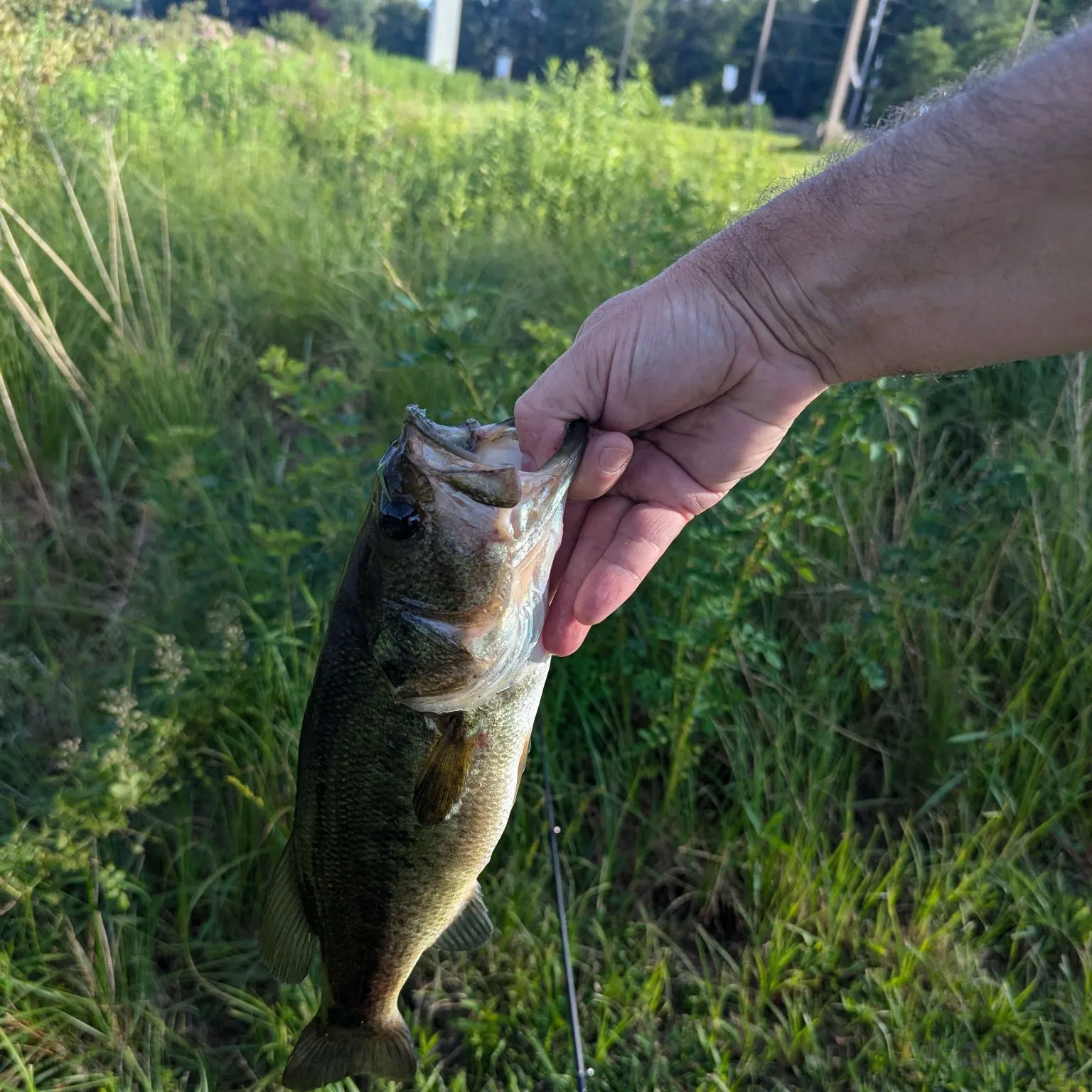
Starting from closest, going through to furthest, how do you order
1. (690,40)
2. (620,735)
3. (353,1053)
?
(353,1053), (620,735), (690,40)

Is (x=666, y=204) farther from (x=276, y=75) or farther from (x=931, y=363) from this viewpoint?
(x=276, y=75)

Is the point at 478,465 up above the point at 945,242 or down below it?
below

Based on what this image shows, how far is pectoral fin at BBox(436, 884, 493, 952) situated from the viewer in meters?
1.74

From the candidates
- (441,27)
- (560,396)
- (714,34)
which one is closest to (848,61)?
(441,27)

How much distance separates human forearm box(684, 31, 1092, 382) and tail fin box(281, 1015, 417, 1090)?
1.77m

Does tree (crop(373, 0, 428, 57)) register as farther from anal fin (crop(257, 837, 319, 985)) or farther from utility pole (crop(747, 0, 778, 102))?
anal fin (crop(257, 837, 319, 985))

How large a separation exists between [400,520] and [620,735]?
5.27 feet

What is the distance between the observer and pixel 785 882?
2488mm

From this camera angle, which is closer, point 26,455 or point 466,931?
point 466,931

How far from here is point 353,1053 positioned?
160 centimetres

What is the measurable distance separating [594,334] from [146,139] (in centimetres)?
545

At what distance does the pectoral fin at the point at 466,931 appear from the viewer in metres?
1.74

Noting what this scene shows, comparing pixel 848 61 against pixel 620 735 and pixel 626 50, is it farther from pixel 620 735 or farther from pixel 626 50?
pixel 620 735

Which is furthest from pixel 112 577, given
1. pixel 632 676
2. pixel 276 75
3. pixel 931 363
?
pixel 276 75
